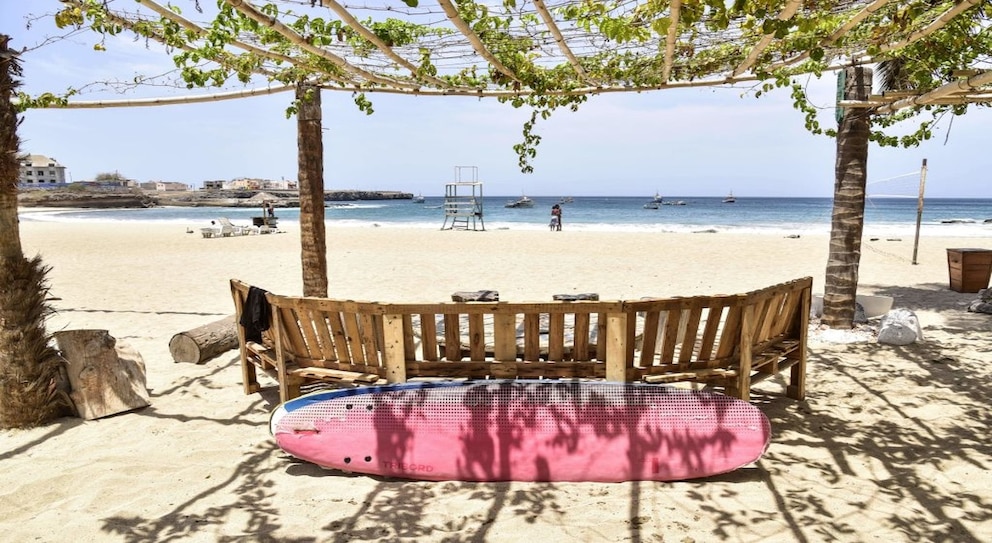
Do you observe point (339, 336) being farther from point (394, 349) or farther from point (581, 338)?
point (581, 338)

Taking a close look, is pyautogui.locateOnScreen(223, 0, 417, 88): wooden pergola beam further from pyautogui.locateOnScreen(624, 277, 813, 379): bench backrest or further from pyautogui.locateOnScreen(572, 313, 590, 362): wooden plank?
pyautogui.locateOnScreen(624, 277, 813, 379): bench backrest

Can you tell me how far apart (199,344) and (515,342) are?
3997mm

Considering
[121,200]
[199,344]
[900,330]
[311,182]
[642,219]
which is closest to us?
[199,344]

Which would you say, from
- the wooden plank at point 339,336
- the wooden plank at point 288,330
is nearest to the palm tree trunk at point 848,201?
the wooden plank at point 339,336

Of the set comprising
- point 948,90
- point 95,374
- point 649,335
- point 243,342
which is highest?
point 948,90

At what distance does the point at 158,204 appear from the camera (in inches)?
3066

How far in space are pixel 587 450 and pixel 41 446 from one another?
12.7ft

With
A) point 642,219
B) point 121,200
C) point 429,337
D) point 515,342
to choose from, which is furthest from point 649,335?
point 121,200

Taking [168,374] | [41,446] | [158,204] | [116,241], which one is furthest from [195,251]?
[158,204]

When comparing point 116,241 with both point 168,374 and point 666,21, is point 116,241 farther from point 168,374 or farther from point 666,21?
point 666,21

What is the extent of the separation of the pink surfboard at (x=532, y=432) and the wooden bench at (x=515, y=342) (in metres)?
0.15

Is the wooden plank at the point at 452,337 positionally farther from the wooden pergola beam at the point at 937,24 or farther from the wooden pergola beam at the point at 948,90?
the wooden pergola beam at the point at 948,90

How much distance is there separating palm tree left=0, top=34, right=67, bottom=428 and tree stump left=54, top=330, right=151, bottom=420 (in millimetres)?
159

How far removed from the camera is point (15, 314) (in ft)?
14.4
